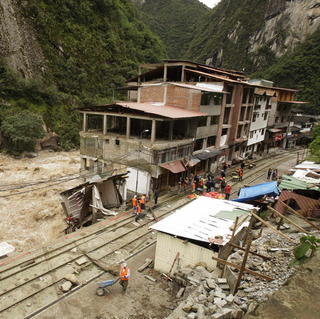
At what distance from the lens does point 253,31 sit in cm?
9731

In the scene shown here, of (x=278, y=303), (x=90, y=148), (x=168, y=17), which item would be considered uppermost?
(x=168, y=17)

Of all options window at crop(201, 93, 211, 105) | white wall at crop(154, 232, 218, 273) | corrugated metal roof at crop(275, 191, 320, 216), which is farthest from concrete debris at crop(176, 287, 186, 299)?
window at crop(201, 93, 211, 105)

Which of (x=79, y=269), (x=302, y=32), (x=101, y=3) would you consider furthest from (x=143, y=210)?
(x=302, y=32)

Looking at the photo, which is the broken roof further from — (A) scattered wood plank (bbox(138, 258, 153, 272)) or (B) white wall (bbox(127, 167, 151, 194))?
(A) scattered wood plank (bbox(138, 258, 153, 272))

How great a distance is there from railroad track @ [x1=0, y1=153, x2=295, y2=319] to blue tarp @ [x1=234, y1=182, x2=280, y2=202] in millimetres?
6871

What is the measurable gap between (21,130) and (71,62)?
2088cm

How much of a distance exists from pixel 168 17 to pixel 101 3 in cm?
8174

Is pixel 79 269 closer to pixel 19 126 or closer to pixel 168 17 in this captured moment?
pixel 19 126

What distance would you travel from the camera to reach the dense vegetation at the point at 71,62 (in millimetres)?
41062

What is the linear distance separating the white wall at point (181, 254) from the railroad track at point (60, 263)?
246cm

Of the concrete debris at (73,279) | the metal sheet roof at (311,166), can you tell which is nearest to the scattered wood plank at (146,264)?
the concrete debris at (73,279)

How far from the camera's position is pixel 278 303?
6.36m

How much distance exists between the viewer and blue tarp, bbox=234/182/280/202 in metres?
18.9

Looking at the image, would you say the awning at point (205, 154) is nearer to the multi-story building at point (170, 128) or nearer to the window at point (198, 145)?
the multi-story building at point (170, 128)
